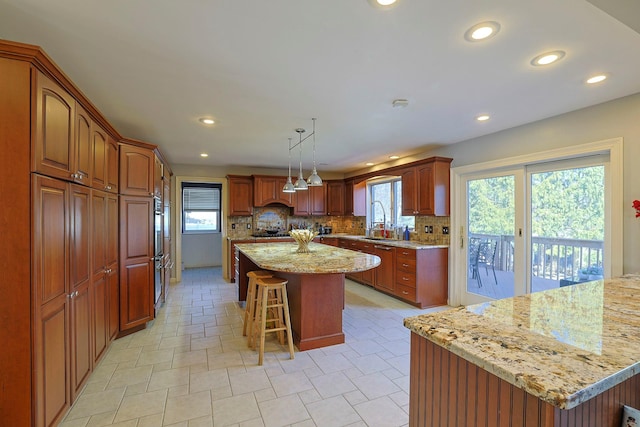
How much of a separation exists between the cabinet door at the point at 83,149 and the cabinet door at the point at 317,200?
15.5 feet

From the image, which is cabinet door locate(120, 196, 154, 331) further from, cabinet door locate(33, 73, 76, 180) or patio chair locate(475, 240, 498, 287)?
patio chair locate(475, 240, 498, 287)

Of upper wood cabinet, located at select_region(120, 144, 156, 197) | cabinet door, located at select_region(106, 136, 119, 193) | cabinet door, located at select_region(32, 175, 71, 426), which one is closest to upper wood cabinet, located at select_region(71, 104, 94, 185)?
cabinet door, located at select_region(32, 175, 71, 426)

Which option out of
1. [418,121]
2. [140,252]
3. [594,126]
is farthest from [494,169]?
[140,252]

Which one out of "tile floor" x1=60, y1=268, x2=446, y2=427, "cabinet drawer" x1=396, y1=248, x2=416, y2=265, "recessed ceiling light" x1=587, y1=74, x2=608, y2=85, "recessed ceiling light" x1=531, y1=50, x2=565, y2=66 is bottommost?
"tile floor" x1=60, y1=268, x2=446, y2=427

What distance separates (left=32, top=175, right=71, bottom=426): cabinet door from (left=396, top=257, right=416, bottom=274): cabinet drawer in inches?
150

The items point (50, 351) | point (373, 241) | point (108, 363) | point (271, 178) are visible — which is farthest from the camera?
point (271, 178)

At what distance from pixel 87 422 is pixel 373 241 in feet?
13.8

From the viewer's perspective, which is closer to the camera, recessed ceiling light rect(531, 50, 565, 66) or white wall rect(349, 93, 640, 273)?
recessed ceiling light rect(531, 50, 565, 66)

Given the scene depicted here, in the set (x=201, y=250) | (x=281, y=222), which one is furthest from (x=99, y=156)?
(x=201, y=250)

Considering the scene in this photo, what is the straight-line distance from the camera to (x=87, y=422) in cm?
184

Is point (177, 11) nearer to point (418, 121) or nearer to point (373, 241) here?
point (418, 121)

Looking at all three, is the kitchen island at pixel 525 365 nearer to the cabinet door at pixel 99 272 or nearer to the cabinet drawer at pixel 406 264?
the cabinet door at pixel 99 272

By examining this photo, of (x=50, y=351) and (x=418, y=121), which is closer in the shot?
(x=50, y=351)

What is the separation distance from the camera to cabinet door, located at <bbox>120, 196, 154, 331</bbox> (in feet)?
9.98
